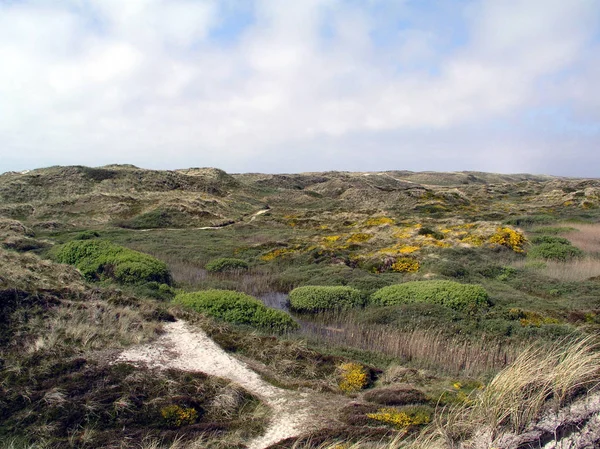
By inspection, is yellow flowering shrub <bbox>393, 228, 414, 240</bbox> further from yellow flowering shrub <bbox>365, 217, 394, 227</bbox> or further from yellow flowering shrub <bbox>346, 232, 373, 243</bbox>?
yellow flowering shrub <bbox>365, 217, 394, 227</bbox>

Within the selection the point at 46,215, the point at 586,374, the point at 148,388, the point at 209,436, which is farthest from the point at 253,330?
the point at 46,215

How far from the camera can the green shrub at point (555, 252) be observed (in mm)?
20250

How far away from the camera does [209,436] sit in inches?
242

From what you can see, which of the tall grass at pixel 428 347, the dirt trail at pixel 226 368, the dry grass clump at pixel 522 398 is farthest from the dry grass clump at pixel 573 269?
the dirt trail at pixel 226 368

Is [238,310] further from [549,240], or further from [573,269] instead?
[549,240]

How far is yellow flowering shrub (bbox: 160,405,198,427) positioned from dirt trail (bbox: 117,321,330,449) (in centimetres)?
108

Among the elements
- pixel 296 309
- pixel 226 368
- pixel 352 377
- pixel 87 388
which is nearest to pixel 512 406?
pixel 352 377

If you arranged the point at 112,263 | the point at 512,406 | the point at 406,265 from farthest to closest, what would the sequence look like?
the point at 406,265 → the point at 112,263 → the point at 512,406

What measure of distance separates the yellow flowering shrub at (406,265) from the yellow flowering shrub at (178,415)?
14.0 m

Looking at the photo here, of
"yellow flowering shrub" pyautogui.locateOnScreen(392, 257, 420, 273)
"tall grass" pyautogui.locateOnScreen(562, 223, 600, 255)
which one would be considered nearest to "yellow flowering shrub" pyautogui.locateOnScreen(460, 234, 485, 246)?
"tall grass" pyautogui.locateOnScreen(562, 223, 600, 255)

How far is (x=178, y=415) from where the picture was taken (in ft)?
21.5

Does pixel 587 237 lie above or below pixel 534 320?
above

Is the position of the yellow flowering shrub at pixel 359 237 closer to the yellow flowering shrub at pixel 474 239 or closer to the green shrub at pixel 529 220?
the yellow flowering shrub at pixel 474 239

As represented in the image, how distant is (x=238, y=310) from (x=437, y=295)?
6073mm
